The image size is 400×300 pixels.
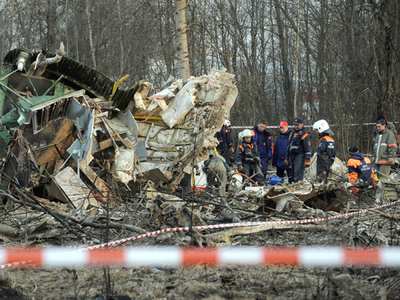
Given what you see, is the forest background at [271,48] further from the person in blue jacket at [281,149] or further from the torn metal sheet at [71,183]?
the torn metal sheet at [71,183]

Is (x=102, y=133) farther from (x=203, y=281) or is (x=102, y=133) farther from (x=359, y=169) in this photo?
(x=203, y=281)

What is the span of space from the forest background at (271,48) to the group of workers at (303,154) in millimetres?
3255

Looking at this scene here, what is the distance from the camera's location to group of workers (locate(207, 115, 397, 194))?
7.73 m

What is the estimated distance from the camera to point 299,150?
9.39 m

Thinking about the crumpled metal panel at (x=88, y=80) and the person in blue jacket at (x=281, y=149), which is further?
the person in blue jacket at (x=281, y=149)

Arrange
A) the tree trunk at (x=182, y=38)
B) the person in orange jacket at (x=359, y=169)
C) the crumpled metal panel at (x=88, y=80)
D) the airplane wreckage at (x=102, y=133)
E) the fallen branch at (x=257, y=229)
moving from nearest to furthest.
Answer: the fallen branch at (x=257, y=229) → the airplane wreckage at (x=102, y=133) → the person in orange jacket at (x=359, y=169) → the crumpled metal panel at (x=88, y=80) → the tree trunk at (x=182, y=38)

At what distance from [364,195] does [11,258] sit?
256 inches

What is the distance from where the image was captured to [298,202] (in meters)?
5.97

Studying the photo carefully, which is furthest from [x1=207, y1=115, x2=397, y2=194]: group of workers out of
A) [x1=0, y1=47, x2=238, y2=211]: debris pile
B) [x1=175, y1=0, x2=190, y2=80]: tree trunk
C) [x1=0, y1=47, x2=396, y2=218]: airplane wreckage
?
[x1=175, y1=0, x2=190, y2=80]: tree trunk

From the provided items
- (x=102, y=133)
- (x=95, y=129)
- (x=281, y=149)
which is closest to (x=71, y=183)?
(x=95, y=129)

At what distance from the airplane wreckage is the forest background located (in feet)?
11.1

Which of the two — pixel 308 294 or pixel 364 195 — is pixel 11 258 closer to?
pixel 308 294

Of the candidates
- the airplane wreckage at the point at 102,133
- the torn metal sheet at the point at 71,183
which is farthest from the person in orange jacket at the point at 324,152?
the torn metal sheet at the point at 71,183

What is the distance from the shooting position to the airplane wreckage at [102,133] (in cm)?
689
